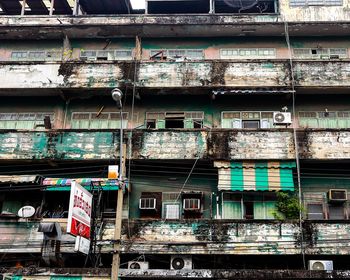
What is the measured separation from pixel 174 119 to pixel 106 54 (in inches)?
162

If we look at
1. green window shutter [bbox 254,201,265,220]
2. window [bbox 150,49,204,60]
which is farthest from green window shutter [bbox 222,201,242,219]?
window [bbox 150,49,204,60]

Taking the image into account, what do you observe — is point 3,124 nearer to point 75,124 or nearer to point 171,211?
point 75,124

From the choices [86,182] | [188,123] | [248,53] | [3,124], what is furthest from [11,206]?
[248,53]

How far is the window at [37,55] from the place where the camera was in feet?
69.1

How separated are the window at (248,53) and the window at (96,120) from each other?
4.82 metres

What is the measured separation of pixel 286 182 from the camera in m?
17.7

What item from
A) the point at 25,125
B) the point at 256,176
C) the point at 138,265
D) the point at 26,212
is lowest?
the point at 138,265

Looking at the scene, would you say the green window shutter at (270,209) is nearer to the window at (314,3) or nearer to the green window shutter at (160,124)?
the green window shutter at (160,124)

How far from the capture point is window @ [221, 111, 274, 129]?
63.6ft

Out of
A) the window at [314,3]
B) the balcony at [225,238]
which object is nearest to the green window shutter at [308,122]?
the balcony at [225,238]

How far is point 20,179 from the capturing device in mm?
17484

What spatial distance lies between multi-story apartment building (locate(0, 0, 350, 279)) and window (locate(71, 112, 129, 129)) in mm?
43

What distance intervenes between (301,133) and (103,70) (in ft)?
25.9

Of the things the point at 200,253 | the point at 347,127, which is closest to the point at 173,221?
the point at 200,253
